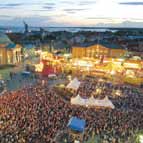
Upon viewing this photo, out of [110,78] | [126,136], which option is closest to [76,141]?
[126,136]

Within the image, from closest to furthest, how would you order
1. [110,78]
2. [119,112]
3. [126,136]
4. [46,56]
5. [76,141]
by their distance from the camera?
[76,141], [126,136], [119,112], [110,78], [46,56]

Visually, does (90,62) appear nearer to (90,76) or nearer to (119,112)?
(90,76)

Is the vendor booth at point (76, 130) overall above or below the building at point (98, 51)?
above

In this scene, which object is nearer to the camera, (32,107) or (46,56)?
(32,107)

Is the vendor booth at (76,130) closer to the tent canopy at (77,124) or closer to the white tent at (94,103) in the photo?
the tent canopy at (77,124)

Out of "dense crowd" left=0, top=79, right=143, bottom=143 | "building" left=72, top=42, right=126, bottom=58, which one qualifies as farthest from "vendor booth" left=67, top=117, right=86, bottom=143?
"building" left=72, top=42, right=126, bottom=58

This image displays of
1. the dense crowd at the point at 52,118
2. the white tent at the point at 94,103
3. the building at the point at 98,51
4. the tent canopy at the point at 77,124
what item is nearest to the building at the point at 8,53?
the building at the point at 98,51

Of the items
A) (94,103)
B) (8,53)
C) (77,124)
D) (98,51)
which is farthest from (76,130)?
(98,51)
